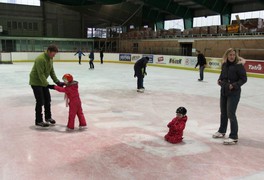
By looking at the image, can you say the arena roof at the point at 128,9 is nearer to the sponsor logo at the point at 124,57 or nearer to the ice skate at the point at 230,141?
the sponsor logo at the point at 124,57

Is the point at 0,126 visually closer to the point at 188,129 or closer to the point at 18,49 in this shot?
the point at 188,129

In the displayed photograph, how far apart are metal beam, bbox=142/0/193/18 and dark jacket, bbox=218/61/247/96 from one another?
32.6 meters

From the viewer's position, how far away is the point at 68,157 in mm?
3912

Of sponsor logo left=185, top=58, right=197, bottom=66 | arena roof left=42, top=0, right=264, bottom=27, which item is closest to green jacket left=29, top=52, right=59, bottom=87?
sponsor logo left=185, top=58, right=197, bottom=66

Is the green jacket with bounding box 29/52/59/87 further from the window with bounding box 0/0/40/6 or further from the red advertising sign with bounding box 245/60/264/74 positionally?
the window with bounding box 0/0/40/6

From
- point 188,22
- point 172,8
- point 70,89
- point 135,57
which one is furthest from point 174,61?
point 188,22

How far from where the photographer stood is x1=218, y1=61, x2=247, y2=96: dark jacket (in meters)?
4.19

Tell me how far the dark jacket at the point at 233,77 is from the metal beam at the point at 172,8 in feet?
107

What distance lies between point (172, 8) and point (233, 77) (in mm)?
35112

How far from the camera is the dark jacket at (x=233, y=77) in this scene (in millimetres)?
4191

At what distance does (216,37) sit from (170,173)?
73.3 ft

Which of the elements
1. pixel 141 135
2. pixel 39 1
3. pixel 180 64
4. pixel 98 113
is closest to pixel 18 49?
pixel 39 1

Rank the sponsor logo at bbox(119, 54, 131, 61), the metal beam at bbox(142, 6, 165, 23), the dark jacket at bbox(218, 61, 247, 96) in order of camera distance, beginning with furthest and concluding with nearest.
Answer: the metal beam at bbox(142, 6, 165, 23) → the sponsor logo at bbox(119, 54, 131, 61) → the dark jacket at bbox(218, 61, 247, 96)

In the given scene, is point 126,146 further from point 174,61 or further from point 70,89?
point 174,61
